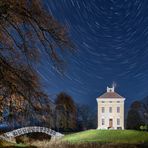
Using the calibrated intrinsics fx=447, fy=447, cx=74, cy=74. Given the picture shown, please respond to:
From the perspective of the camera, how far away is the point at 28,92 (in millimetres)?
8914

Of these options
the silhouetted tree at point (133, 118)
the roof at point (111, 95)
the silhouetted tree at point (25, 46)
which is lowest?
the silhouetted tree at point (25, 46)

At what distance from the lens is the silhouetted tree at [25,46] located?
8891mm

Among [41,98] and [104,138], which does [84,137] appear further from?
[41,98]

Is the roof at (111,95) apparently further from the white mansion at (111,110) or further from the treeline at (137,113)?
the treeline at (137,113)

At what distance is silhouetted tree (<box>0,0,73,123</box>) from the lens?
8891mm

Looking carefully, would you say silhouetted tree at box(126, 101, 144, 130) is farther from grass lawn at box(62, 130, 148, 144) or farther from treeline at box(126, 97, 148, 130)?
grass lawn at box(62, 130, 148, 144)

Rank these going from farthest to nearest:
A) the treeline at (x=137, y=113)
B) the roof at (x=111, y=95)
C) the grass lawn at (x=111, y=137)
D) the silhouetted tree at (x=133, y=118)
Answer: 1. the roof at (x=111, y=95)
2. the treeline at (x=137, y=113)
3. the silhouetted tree at (x=133, y=118)
4. the grass lawn at (x=111, y=137)

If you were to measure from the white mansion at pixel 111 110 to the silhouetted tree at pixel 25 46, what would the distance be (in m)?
62.7

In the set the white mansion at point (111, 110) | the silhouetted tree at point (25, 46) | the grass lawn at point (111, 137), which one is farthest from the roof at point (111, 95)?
the silhouetted tree at point (25, 46)

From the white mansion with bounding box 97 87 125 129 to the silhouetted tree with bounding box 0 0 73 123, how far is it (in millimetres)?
62662

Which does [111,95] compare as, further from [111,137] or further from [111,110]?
[111,137]

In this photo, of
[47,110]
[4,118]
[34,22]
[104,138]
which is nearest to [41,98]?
[47,110]

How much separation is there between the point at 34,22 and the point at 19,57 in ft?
2.65

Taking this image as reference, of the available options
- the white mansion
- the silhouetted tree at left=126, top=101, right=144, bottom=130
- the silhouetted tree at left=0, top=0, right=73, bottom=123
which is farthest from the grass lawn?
the silhouetted tree at left=0, top=0, right=73, bottom=123
